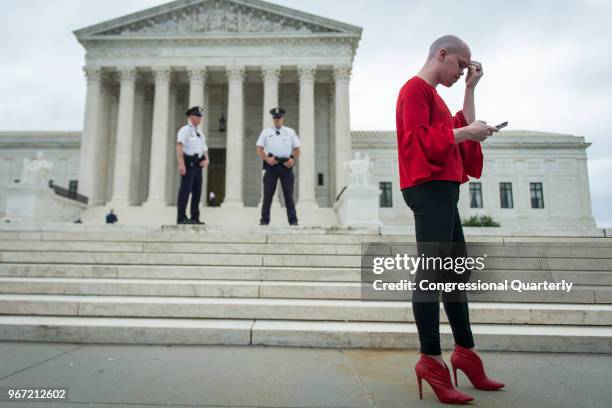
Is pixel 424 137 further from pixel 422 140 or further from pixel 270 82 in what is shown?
pixel 270 82

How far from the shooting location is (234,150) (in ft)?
Answer: 84.8

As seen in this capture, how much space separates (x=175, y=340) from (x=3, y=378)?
145cm

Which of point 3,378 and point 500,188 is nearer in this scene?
point 3,378

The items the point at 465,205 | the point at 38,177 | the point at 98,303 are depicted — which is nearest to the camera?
the point at 98,303

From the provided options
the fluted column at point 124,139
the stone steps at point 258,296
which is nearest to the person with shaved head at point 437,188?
the stone steps at point 258,296

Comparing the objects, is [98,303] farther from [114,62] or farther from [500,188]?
[500,188]

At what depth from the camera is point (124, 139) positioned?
2617cm

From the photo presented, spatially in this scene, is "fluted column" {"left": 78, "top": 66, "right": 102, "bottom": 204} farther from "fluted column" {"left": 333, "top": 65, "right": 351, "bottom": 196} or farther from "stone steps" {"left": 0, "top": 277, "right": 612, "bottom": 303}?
"stone steps" {"left": 0, "top": 277, "right": 612, "bottom": 303}

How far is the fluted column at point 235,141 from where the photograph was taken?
83.4 ft

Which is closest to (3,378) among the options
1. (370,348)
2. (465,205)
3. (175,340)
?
(175,340)

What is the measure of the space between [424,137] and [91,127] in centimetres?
2824

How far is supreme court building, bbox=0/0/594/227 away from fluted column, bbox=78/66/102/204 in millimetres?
64

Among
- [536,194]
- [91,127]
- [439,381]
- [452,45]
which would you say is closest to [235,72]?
[91,127]

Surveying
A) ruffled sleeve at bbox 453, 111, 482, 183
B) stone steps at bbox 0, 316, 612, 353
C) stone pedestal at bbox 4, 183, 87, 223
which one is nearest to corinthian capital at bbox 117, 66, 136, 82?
stone pedestal at bbox 4, 183, 87, 223
